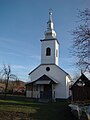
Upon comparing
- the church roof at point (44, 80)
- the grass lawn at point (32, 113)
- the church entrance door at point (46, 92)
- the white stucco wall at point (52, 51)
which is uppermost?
the white stucco wall at point (52, 51)

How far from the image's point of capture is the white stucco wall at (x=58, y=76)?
1469 inches

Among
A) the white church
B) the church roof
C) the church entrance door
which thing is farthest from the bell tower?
the church entrance door

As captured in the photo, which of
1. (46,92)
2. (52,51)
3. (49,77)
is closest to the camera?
(46,92)

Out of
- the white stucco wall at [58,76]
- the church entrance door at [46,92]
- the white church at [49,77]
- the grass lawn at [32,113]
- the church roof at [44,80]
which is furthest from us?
the white stucco wall at [58,76]

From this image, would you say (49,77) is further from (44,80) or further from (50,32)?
(50,32)

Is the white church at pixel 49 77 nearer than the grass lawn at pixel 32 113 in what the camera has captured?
No

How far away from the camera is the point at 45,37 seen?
135 feet

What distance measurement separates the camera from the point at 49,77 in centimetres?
3656

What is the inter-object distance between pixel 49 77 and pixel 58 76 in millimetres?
2141

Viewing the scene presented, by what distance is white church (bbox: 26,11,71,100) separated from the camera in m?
36.0

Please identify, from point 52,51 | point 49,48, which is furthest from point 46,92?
point 49,48

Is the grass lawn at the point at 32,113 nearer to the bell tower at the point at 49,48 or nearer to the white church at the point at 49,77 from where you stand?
the white church at the point at 49,77

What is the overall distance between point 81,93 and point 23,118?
52.5 ft

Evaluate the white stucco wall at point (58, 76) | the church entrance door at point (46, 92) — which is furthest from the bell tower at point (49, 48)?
the church entrance door at point (46, 92)
